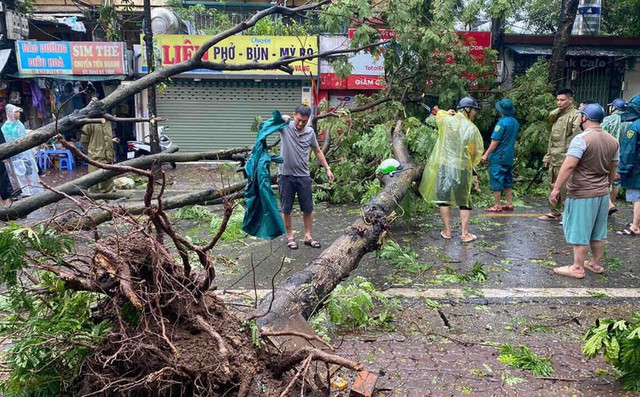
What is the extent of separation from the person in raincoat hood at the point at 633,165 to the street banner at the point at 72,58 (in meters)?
12.7

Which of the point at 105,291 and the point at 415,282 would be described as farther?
the point at 415,282

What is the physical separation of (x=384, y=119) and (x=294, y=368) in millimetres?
7747

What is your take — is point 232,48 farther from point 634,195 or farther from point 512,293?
point 512,293

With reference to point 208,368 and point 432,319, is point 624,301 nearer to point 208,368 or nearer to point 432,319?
point 432,319

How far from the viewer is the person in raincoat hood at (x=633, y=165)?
7.11 m

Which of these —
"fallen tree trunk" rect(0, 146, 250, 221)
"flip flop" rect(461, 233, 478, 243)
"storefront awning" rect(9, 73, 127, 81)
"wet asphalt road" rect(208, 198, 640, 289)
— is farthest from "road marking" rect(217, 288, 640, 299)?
"storefront awning" rect(9, 73, 127, 81)

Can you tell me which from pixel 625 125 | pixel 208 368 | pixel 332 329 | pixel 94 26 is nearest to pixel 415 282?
pixel 332 329

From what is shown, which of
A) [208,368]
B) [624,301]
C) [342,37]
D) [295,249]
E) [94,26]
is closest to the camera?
[208,368]

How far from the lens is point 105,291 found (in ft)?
8.73

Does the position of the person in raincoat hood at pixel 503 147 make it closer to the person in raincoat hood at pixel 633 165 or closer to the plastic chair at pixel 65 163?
the person in raincoat hood at pixel 633 165

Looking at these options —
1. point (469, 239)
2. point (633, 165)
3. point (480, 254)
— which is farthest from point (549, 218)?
point (480, 254)

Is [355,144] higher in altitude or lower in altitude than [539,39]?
lower

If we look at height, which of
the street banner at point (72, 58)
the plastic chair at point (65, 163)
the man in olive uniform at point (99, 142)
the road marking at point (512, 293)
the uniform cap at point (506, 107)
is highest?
the street banner at point (72, 58)

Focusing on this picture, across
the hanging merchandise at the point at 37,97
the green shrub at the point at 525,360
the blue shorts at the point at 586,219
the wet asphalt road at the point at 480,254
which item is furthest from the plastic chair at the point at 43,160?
the green shrub at the point at 525,360
